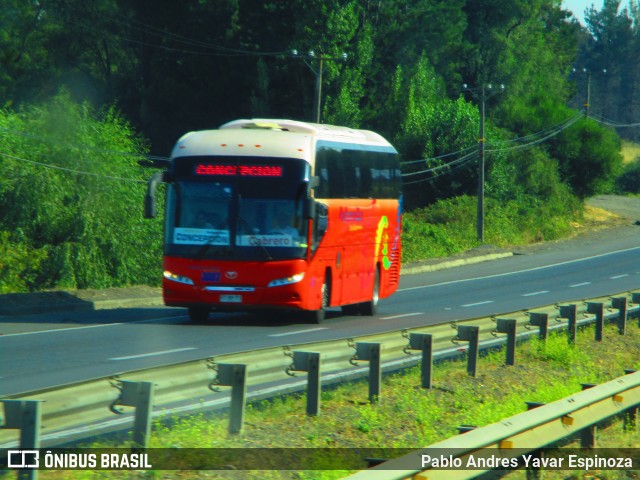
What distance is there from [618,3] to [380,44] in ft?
295

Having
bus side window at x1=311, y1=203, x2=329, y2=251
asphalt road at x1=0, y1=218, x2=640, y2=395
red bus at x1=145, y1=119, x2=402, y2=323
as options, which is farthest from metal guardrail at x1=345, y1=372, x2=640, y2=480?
bus side window at x1=311, y1=203, x2=329, y2=251

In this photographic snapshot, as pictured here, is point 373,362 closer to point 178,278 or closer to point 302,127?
point 178,278

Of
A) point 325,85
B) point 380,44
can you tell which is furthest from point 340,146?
point 380,44

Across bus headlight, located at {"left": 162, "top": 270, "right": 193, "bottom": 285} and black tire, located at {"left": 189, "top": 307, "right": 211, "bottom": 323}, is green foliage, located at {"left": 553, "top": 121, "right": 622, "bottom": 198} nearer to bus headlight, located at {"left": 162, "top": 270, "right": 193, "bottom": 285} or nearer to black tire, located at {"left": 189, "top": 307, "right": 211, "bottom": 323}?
black tire, located at {"left": 189, "top": 307, "right": 211, "bottom": 323}

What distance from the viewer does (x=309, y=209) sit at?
19312mm

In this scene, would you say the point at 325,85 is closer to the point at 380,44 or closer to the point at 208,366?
the point at 380,44

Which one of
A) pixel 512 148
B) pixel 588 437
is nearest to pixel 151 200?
pixel 588 437

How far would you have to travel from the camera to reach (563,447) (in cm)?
892

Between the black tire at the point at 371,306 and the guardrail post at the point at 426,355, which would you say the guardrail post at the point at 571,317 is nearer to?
the guardrail post at the point at 426,355

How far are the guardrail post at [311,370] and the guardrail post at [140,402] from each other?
2.47 meters

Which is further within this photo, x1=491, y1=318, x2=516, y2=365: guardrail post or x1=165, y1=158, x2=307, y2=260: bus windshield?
x1=165, y1=158, x2=307, y2=260: bus windshield

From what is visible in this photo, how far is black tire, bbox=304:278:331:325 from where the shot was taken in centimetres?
2048

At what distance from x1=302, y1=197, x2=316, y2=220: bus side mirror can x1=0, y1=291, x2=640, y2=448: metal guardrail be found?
4559mm

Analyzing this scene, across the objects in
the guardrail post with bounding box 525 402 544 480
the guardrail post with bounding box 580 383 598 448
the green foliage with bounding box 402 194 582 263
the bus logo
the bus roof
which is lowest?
the green foliage with bounding box 402 194 582 263
